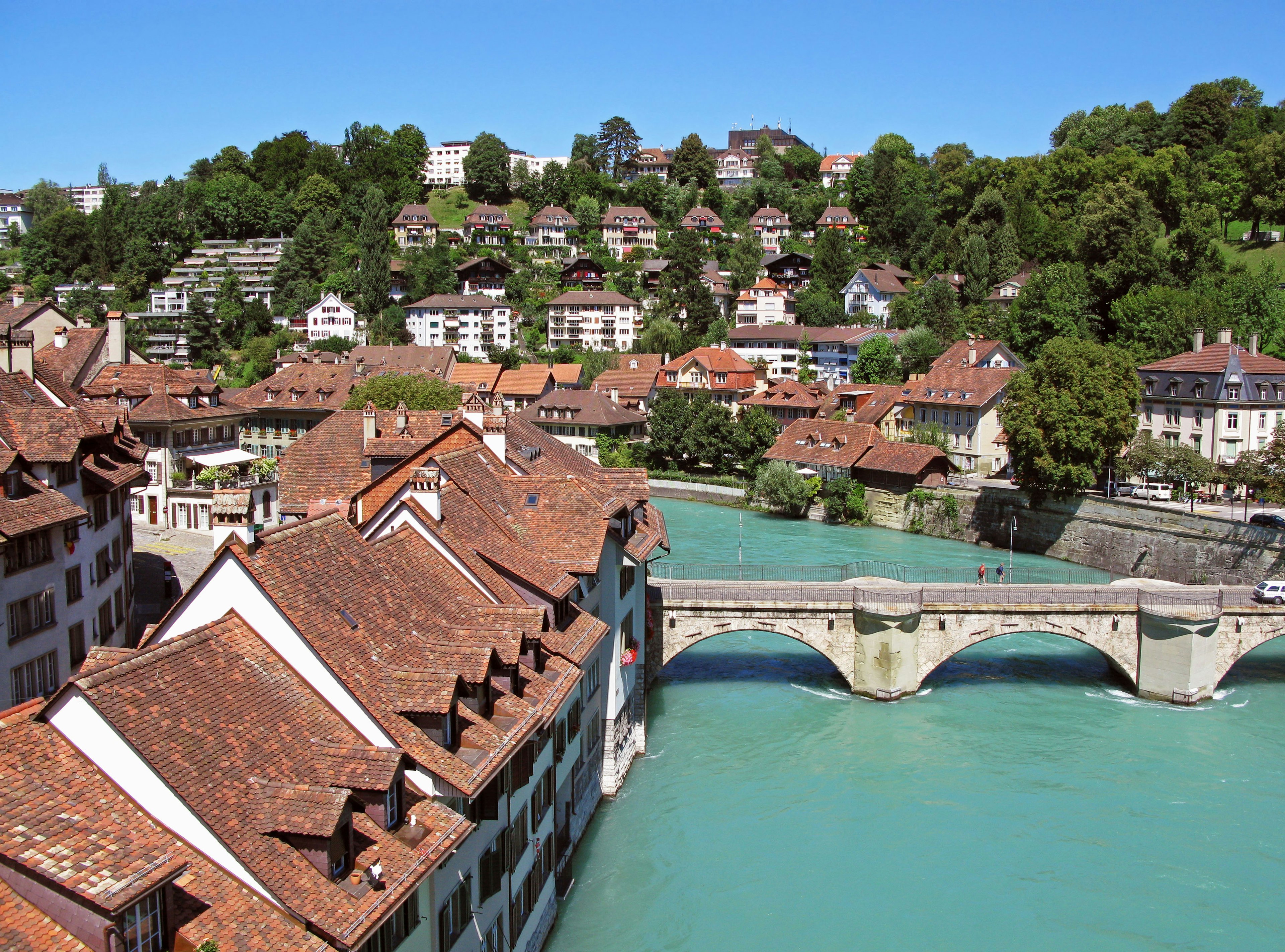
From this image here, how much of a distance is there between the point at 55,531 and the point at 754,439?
2167 inches

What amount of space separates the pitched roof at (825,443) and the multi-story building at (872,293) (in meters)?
36.4

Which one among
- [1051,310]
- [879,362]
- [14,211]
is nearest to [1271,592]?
[1051,310]

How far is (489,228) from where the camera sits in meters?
134

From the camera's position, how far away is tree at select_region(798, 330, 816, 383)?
3750 inches

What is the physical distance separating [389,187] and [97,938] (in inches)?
5523

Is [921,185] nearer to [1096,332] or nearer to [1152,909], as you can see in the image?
[1096,332]

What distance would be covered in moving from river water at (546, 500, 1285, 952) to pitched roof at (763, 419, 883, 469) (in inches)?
1114

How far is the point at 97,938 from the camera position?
9.46 meters

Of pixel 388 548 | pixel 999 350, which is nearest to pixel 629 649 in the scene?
pixel 388 548

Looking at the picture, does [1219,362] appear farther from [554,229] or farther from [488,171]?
[488,171]

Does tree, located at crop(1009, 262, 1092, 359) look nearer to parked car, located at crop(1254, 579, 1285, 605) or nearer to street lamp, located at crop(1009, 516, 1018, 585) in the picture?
street lamp, located at crop(1009, 516, 1018, 585)

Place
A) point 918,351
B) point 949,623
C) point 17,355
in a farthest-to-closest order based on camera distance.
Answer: point 918,351 → point 949,623 → point 17,355

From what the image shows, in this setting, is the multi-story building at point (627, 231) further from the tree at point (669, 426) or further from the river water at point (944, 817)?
the river water at point (944, 817)

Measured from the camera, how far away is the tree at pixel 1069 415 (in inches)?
2151
